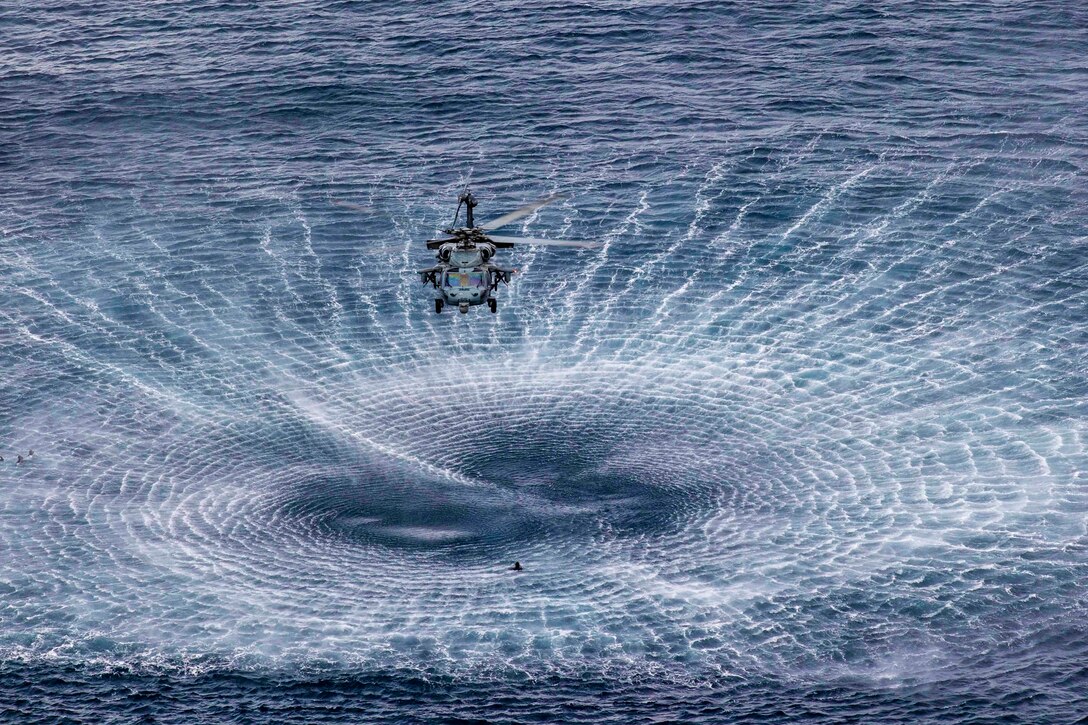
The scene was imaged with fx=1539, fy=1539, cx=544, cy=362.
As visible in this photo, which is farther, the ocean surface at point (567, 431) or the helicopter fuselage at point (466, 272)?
the helicopter fuselage at point (466, 272)

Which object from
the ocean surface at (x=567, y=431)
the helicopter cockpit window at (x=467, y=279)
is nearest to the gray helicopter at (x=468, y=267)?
the helicopter cockpit window at (x=467, y=279)

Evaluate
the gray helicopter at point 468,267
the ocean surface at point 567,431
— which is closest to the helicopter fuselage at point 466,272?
the gray helicopter at point 468,267

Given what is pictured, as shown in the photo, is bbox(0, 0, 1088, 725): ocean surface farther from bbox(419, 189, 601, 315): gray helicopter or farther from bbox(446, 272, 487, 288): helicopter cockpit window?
bbox(446, 272, 487, 288): helicopter cockpit window

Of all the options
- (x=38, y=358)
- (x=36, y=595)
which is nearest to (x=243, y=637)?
(x=36, y=595)

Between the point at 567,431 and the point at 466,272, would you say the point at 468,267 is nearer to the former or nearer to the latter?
the point at 466,272

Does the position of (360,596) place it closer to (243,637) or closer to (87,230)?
(243,637)

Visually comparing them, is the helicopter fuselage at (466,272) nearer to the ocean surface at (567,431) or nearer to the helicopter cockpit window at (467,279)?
the helicopter cockpit window at (467,279)
